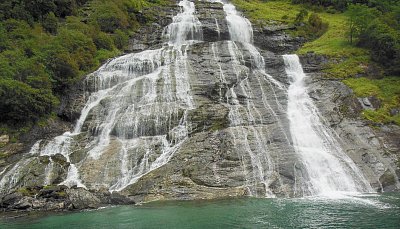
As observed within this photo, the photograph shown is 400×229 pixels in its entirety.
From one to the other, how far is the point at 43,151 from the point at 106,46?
18.6m

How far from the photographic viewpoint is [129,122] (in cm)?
2911

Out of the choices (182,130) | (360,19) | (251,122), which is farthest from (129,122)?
(360,19)

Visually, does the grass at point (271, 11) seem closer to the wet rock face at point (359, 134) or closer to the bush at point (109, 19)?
the bush at point (109, 19)

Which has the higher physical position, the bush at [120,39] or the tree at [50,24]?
the tree at [50,24]

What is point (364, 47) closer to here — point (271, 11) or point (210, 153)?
point (271, 11)

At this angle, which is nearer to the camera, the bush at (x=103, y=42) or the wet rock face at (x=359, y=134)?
the wet rock face at (x=359, y=134)

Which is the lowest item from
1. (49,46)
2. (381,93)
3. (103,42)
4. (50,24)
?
(381,93)

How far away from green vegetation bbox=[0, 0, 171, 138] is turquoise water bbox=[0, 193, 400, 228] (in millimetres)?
12408

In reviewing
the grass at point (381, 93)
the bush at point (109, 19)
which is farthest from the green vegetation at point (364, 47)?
the bush at point (109, 19)

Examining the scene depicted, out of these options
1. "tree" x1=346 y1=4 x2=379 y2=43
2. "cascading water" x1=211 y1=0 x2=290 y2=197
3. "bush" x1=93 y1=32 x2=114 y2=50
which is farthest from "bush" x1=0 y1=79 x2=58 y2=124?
"tree" x1=346 y1=4 x2=379 y2=43

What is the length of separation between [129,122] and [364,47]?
90.9ft

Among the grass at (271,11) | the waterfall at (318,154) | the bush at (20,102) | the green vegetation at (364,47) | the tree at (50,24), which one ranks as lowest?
the waterfall at (318,154)

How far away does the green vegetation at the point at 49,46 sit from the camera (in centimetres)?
2919

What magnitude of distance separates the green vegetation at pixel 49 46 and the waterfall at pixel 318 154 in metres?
19.9
